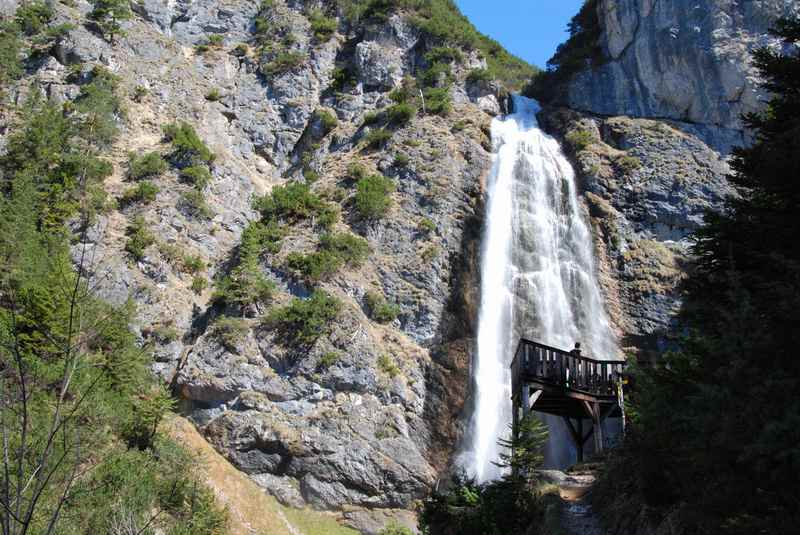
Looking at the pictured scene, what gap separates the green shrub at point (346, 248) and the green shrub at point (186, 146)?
754cm

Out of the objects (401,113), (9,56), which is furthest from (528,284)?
(9,56)

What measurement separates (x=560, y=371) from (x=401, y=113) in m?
19.2

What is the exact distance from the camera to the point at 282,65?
3559 centimetres

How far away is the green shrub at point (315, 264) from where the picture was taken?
79.3ft

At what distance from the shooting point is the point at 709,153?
3134 cm

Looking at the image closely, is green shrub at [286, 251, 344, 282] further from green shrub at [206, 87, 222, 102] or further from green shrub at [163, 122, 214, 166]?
green shrub at [206, 87, 222, 102]

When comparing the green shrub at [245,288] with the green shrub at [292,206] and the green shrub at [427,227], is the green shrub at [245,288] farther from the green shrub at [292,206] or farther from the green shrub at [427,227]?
the green shrub at [427,227]

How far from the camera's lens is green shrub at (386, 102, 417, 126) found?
3175 cm

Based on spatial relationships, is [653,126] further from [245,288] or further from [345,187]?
[245,288]

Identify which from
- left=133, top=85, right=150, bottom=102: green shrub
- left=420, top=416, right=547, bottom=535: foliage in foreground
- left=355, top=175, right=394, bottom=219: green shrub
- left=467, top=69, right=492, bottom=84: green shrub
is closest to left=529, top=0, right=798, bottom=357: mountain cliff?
left=467, top=69, right=492, bottom=84: green shrub

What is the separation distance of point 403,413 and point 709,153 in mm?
20942

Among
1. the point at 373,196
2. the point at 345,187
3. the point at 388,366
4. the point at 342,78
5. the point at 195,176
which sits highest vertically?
the point at 342,78

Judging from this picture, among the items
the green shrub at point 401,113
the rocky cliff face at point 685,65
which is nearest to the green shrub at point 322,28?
the green shrub at point 401,113

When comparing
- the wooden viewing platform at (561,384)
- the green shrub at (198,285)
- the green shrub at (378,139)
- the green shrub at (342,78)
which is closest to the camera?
the wooden viewing platform at (561,384)
